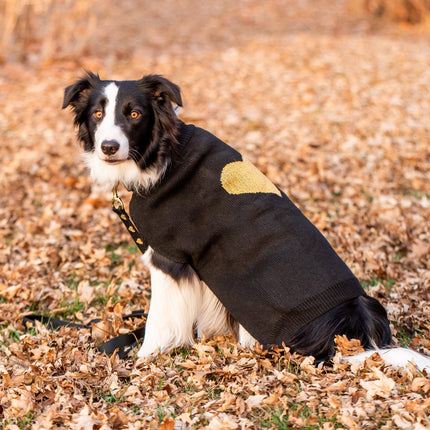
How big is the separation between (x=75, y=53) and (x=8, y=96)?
284 cm

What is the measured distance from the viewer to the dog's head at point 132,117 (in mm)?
3328

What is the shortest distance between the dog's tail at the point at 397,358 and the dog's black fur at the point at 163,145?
0.09 meters

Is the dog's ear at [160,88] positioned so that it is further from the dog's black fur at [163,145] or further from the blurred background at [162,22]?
the blurred background at [162,22]

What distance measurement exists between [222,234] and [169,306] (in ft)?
2.41

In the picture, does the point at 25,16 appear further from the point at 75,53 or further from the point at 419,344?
the point at 419,344

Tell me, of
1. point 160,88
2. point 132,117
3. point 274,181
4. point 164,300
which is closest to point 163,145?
point 132,117

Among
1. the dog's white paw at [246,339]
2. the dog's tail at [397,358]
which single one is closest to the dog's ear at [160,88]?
the dog's white paw at [246,339]

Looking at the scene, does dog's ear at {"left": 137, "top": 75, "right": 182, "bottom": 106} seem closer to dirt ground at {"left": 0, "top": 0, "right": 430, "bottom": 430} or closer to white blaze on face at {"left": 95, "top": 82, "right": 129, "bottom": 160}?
white blaze on face at {"left": 95, "top": 82, "right": 129, "bottom": 160}

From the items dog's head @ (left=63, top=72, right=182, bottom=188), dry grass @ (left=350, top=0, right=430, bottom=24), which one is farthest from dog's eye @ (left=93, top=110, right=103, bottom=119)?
dry grass @ (left=350, top=0, right=430, bottom=24)

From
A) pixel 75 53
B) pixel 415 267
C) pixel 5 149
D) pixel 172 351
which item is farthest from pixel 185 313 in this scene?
pixel 75 53

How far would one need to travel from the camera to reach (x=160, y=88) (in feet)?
11.2

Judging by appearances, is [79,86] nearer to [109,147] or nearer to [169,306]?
[109,147]

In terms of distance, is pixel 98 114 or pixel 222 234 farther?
pixel 98 114

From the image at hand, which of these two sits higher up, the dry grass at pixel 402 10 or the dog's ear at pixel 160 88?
the dry grass at pixel 402 10
